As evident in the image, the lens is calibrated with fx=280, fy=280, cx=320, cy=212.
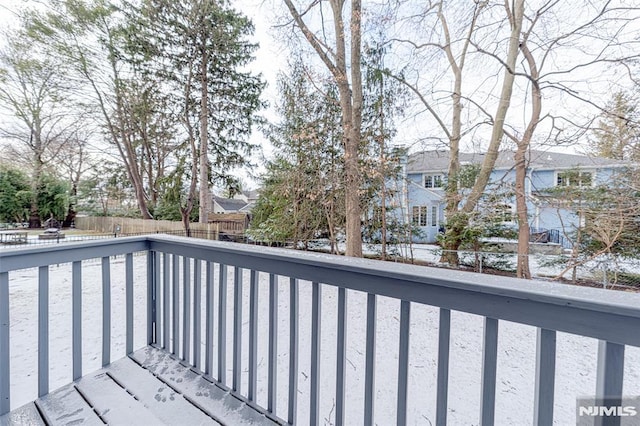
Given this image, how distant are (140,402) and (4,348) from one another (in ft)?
2.15

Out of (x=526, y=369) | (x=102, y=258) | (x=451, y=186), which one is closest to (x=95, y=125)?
(x=102, y=258)

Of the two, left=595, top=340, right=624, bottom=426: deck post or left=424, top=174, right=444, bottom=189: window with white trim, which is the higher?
left=424, top=174, right=444, bottom=189: window with white trim

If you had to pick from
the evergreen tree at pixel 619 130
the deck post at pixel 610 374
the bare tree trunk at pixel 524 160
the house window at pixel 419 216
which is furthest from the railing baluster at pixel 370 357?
the house window at pixel 419 216

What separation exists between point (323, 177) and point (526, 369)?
15.8 feet

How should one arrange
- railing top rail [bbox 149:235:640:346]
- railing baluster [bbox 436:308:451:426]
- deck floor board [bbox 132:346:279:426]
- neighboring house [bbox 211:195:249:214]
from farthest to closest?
neighboring house [bbox 211:195:249:214]
deck floor board [bbox 132:346:279:426]
railing baluster [bbox 436:308:451:426]
railing top rail [bbox 149:235:640:346]

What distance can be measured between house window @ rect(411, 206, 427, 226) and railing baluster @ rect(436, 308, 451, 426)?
559 centimetres

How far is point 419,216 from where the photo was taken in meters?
6.23

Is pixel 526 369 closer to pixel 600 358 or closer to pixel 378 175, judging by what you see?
pixel 600 358

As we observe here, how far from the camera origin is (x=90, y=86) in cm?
402

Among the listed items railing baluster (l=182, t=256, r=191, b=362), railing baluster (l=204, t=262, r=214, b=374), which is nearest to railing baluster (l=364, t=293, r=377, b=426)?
railing baluster (l=204, t=262, r=214, b=374)

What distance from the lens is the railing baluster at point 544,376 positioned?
28.1 inches

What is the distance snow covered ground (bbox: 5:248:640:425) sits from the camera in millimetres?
1609

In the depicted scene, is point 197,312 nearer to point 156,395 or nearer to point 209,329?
point 209,329

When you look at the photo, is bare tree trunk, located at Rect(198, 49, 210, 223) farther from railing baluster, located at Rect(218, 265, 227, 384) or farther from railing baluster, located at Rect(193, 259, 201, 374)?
railing baluster, located at Rect(218, 265, 227, 384)
